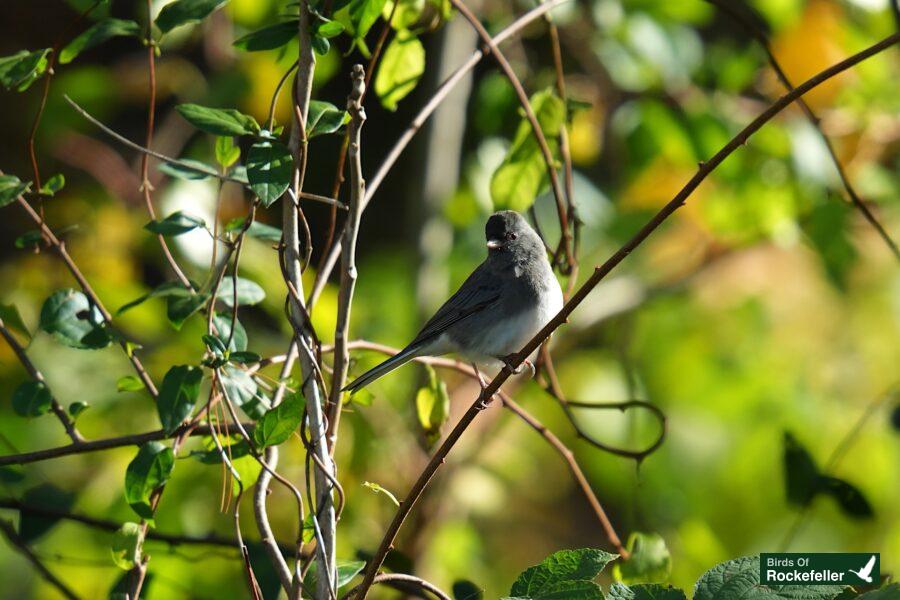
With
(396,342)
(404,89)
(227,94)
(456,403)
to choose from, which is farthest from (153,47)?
(456,403)

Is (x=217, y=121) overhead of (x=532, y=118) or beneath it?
beneath

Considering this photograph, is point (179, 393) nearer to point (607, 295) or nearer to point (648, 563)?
point (648, 563)

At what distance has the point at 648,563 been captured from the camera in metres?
1.65

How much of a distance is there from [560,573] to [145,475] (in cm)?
62

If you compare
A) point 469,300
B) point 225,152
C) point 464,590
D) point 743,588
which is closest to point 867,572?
point 743,588

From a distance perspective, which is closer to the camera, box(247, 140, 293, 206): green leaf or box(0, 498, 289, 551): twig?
box(247, 140, 293, 206): green leaf

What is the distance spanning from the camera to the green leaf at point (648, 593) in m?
1.22

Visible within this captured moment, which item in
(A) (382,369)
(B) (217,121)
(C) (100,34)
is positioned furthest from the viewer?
(A) (382,369)

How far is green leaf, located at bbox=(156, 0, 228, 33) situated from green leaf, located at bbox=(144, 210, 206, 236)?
28cm

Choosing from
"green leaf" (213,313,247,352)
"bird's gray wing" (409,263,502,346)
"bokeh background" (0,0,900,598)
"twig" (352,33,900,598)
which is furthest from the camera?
"bokeh background" (0,0,900,598)

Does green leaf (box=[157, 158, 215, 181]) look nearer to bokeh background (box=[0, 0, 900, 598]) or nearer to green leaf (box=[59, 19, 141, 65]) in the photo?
green leaf (box=[59, 19, 141, 65])

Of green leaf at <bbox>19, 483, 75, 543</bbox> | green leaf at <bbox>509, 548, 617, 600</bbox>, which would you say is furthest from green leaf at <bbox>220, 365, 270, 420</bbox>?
green leaf at <bbox>19, 483, 75, 543</bbox>

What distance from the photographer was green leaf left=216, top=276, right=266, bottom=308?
1575mm

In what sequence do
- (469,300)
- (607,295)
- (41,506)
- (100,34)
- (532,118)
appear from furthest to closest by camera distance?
(607,295)
(469,300)
(41,506)
(532,118)
(100,34)
